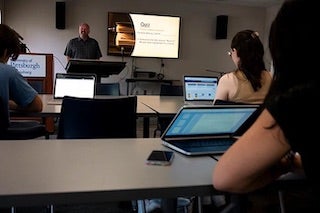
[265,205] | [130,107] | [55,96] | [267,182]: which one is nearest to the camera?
[267,182]

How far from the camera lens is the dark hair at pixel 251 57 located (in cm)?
223

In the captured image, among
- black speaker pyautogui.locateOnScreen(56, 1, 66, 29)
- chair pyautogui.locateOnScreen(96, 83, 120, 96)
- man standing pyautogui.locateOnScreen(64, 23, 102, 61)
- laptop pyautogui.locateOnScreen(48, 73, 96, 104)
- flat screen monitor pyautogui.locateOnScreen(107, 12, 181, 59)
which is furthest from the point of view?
flat screen monitor pyautogui.locateOnScreen(107, 12, 181, 59)

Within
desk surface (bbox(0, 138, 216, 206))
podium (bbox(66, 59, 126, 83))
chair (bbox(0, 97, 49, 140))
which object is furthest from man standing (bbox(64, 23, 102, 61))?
desk surface (bbox(0, 138, 216, 206))

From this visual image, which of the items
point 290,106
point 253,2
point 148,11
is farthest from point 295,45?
point 253,2

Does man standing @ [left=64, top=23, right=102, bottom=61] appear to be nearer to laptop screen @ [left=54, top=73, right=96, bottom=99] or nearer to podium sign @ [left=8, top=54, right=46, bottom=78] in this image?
podium sign @ [left=8, top=54, right=46, bottom=78]

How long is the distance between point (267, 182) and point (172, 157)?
13.5 inches

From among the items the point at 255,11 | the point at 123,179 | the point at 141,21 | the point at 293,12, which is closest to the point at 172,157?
the point at 123,179

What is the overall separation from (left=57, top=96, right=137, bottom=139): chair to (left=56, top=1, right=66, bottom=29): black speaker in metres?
5.57

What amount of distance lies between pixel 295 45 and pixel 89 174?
598 millimetres

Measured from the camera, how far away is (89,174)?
95 centimetres

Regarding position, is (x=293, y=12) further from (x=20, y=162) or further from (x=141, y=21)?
(x=141, y=21)

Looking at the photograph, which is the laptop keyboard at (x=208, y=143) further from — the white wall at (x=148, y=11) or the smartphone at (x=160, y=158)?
the white wall at (x=148, y=11)

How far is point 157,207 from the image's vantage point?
1.53 m

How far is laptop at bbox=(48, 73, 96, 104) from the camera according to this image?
2922 millimetres
